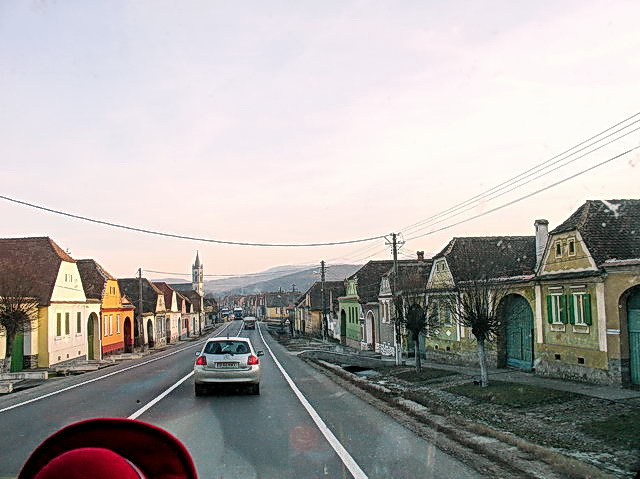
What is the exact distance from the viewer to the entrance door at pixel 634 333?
19.1 meters

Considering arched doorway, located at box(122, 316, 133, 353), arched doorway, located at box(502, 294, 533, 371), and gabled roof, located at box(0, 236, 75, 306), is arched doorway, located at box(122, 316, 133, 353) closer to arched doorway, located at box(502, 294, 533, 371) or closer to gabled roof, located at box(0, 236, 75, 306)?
gabled roof, located at box(0, 236, 75, 306)

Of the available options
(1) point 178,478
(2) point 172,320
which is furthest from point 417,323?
(2) point 172,320

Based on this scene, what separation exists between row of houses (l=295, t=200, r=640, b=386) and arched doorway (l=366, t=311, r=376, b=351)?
16.3 metres

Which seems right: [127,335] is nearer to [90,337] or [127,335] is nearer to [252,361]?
[90,337]

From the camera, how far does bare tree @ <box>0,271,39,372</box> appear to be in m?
27.0

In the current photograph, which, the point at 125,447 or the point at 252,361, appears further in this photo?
the point at 252,361

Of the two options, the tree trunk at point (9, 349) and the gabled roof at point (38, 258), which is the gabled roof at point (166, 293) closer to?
the gabled roof at point (38, 258)

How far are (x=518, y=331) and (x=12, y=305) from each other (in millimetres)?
22643

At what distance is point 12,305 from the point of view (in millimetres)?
27266

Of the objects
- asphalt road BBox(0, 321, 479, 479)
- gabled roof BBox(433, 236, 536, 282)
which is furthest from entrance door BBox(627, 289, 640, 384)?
asphalt road BBox(0, 321, 479, 479)

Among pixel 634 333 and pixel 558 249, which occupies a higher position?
pixel 558 249

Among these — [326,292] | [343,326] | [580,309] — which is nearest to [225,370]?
[580,309]

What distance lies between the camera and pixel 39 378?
2705 centimetres

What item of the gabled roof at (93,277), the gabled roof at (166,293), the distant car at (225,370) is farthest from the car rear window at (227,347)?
the gabled roof at (166,293)
